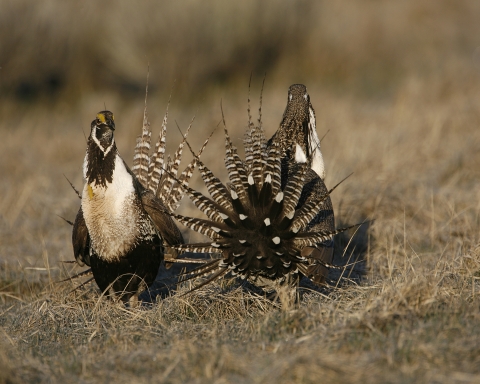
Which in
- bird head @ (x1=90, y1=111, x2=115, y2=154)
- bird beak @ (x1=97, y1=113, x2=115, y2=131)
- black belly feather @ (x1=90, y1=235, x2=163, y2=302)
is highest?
bird beak @ (x1=97, y1=113, x2=115, y2=131)

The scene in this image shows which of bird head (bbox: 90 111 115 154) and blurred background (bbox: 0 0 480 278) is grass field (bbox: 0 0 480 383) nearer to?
blurred background (bbox: 0 0 480 278)

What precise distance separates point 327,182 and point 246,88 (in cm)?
611

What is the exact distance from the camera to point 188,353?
2.94 meters

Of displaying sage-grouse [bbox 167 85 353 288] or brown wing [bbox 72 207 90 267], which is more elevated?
displaying sage-grouse [bbox 167 85 353 288]

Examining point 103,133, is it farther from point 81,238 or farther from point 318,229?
point 318,229

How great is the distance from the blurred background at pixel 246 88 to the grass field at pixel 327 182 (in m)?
0.03

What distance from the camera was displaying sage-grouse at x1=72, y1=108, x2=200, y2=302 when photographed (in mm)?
4297

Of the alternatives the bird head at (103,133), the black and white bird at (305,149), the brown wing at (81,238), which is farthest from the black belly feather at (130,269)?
the black and white bird at (305,149)

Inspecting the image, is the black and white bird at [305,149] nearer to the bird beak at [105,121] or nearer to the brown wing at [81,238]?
the bird beak at [105,121]

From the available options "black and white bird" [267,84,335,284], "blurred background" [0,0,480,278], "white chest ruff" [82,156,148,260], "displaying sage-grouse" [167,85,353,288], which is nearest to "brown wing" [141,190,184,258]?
"white chest ruff" [82,156,148,260]

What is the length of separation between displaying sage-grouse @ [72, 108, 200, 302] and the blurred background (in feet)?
4.28

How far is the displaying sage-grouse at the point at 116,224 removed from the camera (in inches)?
169

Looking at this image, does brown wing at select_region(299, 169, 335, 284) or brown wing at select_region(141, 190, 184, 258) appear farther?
brown wing at select_region(141, 190, 184, 258)

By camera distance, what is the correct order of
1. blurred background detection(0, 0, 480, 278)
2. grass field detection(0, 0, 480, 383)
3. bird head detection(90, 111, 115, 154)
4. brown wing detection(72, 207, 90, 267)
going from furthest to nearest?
blurred background detection(0, 0, 480, 278)
brown wing detection(72, 207, 90, 267)
bird head detection(90, 111, 115, 154)
grass field detection(0, 0, 480, 383)
